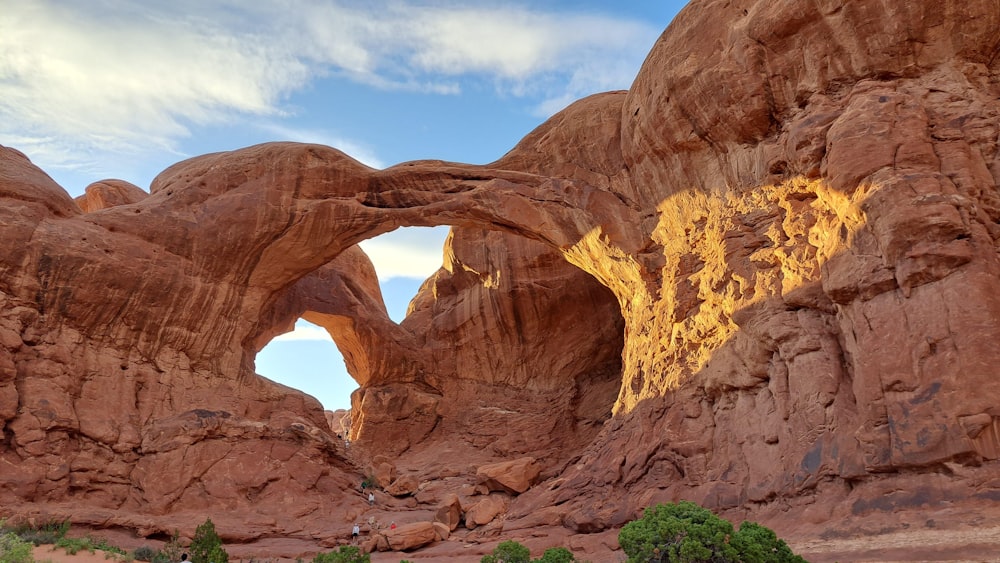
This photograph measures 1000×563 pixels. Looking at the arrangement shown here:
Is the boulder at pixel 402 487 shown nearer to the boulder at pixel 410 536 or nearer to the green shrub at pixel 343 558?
the boulder at pixel 410 536

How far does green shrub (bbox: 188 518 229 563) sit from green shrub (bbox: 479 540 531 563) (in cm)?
572

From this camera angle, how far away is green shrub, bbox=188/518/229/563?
47.0ft

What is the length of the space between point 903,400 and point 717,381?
16.4 feet

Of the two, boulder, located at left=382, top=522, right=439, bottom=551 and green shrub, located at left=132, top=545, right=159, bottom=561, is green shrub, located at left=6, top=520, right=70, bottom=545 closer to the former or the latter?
green shrub, located at left=132, top=545, right=159, bottom=561

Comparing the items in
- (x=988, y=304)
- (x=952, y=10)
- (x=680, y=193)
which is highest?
(x=952, y=10)

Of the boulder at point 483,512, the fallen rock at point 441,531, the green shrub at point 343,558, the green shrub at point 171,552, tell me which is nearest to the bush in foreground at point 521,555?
the green shrub at point 343,558

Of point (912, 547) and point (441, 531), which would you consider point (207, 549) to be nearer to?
point (441, 531)

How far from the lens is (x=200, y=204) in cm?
2203

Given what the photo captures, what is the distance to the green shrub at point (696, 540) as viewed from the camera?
964 cm

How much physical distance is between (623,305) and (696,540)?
12.5 metres

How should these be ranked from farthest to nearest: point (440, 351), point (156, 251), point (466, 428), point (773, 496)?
point (440, 351), point (466, 428), point (156, 251), point (773, 496)

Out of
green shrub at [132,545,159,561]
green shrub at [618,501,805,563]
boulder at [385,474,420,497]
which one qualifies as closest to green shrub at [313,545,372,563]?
green shrub at [132,545,159,561]

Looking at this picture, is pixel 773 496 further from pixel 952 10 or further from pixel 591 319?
pixel 591 319

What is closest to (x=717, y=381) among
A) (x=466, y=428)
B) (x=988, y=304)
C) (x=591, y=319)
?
(x=988, y=304)
